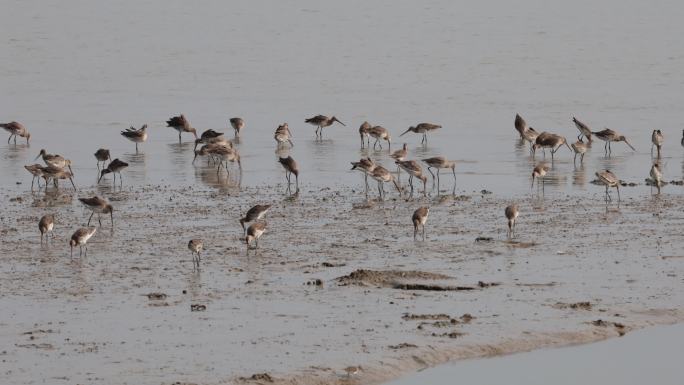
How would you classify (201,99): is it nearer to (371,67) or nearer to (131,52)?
(371,67)

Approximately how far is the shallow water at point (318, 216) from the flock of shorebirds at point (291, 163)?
0.25 m

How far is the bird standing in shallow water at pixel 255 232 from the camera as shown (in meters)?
15.1

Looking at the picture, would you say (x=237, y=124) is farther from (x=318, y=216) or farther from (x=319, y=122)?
(x=318, y=216)

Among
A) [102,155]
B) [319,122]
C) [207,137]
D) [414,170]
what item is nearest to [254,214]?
[414,170]

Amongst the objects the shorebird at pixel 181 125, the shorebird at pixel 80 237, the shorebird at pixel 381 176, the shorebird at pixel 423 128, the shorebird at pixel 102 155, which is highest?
the shorebird at pixel 181 125

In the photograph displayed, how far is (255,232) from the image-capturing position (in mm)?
15203

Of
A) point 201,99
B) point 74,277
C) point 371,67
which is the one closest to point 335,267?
point 74,277

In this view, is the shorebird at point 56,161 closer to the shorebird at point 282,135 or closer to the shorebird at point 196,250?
the shorebird at point 282,135

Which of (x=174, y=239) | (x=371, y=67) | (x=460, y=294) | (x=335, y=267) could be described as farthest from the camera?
(x=371, y=67)

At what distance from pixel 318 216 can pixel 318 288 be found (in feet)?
14.2

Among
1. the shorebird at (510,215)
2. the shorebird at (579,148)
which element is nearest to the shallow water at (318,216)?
the shorebird at (510,215)

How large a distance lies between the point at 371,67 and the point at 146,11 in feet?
70.8

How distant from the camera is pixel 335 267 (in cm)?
1434

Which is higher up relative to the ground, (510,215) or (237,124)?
(237,124)
